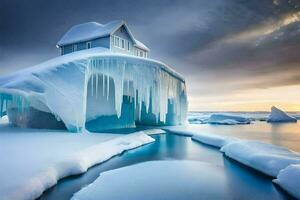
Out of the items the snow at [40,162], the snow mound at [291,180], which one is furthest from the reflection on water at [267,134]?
the snow at [40,162]

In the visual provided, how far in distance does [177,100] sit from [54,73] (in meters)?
14.2

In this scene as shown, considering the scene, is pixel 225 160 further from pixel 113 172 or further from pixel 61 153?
pixel 61 153

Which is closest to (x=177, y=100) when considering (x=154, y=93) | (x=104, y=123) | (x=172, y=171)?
(x=154, y=93)

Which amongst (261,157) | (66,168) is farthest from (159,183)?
(261,157)

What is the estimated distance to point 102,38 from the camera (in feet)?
89.3

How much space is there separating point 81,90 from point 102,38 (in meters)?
11.0

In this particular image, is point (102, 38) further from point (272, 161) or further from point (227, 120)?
point (227, 120)

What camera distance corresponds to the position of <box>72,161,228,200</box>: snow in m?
7.19

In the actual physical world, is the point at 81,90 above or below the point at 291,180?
above

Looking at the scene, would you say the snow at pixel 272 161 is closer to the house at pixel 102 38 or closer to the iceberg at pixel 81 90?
the iceberg at pixel 81 90

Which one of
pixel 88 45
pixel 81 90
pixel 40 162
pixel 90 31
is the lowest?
pixel 40 162

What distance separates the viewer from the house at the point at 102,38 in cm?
2714

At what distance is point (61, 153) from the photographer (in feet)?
33.2

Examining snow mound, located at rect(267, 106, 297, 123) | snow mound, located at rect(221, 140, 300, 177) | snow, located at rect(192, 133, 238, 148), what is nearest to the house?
snow, located at rect(192, 133, 238, 148)
